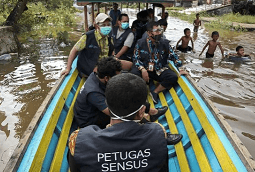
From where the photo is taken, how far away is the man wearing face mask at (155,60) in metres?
4.02

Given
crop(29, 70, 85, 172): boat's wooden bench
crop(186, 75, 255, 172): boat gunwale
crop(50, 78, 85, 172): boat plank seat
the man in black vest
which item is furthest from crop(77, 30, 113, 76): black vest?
crop(186, 75, 255, 172): boat gunwale

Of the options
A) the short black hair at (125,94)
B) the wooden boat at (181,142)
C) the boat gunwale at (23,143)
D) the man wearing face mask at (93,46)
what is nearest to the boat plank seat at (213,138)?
the wooden boat at (181,142)

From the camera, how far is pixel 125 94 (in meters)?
1.25

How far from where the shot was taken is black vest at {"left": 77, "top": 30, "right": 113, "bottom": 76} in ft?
13.1

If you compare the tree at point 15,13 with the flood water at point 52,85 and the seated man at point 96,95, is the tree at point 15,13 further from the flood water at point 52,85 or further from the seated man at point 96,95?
the seated man at point 96,95

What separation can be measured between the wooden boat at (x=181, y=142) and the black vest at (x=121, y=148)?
782mm

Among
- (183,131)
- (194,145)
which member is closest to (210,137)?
(194,145)

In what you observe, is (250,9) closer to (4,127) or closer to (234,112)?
(234,112)

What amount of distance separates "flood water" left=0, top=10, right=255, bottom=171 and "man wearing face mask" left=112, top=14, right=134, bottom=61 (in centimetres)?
251

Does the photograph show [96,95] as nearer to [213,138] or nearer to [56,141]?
[56,141]

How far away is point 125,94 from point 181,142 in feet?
5.72

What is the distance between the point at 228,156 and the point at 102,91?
56.2 inches

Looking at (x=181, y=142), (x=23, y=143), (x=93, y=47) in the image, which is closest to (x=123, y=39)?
(x=93, y=47)

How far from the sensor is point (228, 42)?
1289 cm
